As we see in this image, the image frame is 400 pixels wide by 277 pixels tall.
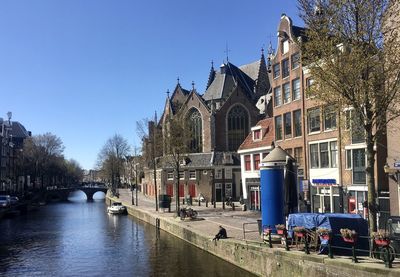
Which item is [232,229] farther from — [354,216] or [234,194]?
[234,194]

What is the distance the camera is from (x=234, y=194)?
71.9 meters

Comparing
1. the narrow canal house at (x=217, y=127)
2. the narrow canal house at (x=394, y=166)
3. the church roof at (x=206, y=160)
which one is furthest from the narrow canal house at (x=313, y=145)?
the church roof at (x=206, y=160)

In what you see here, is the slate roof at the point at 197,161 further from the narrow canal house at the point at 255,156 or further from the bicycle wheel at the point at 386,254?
the bicycle wheel at the point at 386,254

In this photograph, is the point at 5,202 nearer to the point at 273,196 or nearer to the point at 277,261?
the point at 273,196

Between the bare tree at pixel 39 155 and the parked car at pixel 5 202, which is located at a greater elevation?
the bare tree at pixel 39 155

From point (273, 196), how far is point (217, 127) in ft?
174

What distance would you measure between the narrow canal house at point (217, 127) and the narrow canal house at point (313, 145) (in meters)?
21.7

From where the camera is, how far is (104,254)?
35406mm

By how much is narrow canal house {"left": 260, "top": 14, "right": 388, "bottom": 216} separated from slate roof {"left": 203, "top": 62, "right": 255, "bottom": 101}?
3637cm

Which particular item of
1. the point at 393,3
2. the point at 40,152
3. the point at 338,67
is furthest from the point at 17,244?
the point at 40,152

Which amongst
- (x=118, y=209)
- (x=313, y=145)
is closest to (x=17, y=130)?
(x=118, y=209)

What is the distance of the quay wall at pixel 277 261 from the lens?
1725cm

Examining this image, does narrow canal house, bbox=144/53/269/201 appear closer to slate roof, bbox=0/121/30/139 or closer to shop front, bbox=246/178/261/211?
shop front, bbox=246/178/261/211

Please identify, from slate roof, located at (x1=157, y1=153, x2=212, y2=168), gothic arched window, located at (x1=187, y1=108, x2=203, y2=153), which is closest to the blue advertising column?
slate roof, located at (x1=157, y1=153, x2=212, y2=168)
